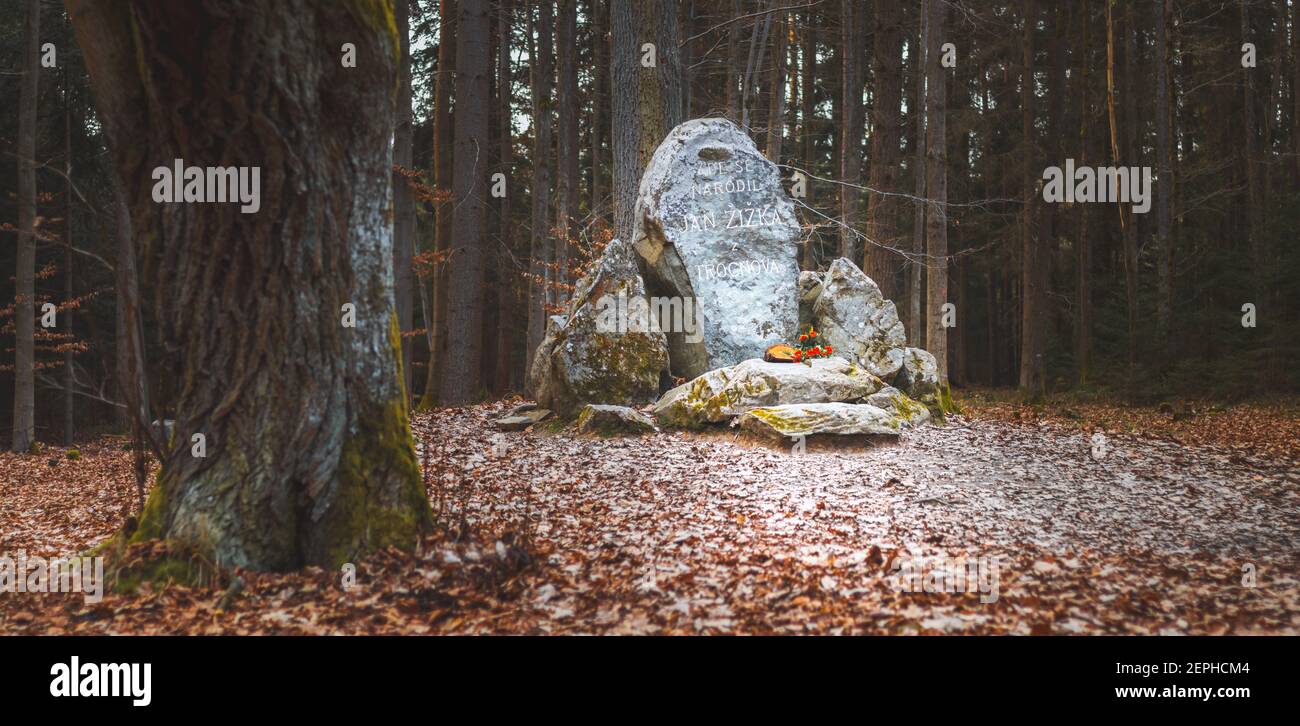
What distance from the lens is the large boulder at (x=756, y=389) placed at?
878cm

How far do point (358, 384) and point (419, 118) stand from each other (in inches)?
664

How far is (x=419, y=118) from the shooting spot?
1925 centimetres

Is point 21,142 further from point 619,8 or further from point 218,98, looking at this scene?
point 218,98

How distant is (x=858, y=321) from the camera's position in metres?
10.9

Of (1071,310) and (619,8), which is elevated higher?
(619,8)

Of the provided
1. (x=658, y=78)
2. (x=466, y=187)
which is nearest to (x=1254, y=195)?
(x=658, y=78)

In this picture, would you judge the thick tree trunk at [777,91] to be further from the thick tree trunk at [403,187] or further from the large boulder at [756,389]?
the large boulder at [756,389]

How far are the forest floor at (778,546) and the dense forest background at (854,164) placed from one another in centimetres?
456

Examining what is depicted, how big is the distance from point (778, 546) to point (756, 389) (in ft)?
14.3

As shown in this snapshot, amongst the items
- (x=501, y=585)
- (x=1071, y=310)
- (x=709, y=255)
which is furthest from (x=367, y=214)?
(x=1071, y=310)
